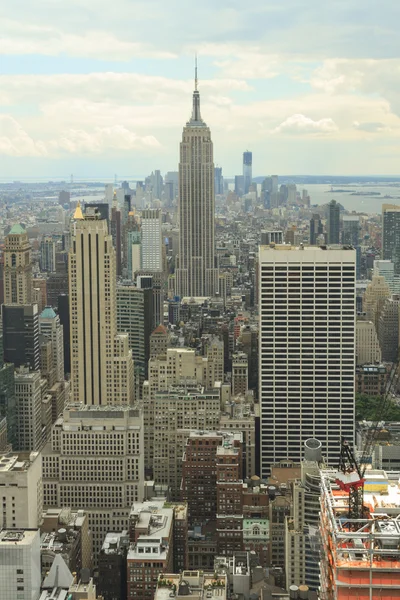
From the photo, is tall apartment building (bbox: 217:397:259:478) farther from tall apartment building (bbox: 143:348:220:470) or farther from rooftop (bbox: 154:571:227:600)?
rooftop (bbox: 154:571:227:600)

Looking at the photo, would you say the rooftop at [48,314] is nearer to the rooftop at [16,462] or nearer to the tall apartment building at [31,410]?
the tall apartment building at [31,410]

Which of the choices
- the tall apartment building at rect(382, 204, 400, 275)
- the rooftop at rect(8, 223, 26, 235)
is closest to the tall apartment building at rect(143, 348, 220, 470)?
the rooftop at rect(8, 223, 26, 235)

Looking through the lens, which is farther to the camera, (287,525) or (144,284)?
(144,284)

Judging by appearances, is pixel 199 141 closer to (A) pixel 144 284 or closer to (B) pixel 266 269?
(A) pixel 144 284

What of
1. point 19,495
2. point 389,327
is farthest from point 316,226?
point 19,495

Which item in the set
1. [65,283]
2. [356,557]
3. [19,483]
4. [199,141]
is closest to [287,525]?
[19,483]

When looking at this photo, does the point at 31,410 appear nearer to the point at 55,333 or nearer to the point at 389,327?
the point at 55,333

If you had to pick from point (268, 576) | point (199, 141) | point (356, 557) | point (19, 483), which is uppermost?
point (199, 141)
